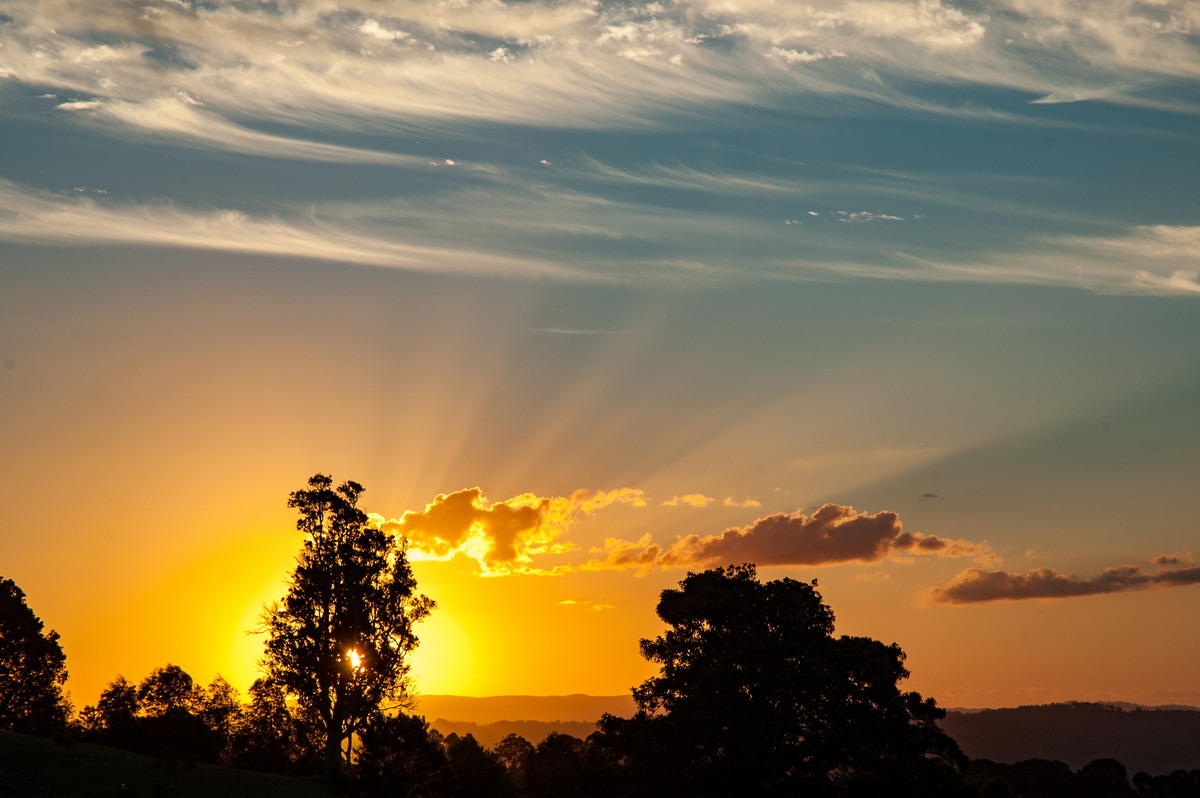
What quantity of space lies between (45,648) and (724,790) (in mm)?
74194

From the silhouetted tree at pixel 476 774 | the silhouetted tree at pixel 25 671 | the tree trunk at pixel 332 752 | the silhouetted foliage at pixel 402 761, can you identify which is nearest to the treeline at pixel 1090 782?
the silhouetted tree at pixel 476 774

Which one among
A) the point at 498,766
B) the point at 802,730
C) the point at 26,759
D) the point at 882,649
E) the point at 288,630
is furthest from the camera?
the point at 498,766

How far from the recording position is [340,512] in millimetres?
83312

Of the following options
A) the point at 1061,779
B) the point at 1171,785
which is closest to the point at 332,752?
the point at 1061,779

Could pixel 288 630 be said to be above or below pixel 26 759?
above

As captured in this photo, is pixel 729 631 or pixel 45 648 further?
pixel 45 648

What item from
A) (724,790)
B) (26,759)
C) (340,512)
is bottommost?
(724,790)

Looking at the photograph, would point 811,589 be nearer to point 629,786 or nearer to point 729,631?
point 729,631

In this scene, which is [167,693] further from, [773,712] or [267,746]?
[773,712]

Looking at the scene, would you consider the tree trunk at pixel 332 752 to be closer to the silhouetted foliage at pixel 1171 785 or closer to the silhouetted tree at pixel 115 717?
the silhouetted tree at pixel 115 717

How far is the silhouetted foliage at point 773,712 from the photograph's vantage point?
6781 centimetres

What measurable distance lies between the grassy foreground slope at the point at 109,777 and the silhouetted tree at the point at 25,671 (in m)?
29.6

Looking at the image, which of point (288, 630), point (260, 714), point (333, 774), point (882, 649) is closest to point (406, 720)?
point (333, 774)

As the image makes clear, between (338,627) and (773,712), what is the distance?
3478 cm
